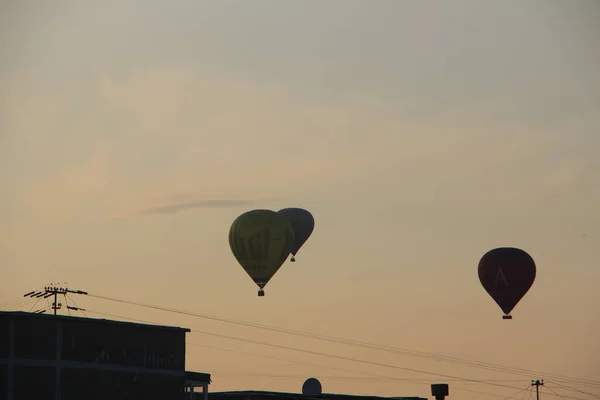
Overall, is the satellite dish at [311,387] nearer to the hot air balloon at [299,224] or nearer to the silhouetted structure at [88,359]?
the hot air balloon at [299,224]

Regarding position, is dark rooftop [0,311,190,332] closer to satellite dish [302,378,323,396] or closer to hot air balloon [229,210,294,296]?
hot air balloon [229,210,294,296]

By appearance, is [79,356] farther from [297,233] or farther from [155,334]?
[297,233]

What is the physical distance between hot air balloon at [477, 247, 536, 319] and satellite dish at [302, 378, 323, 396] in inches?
800

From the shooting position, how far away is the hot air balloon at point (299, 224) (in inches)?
5851

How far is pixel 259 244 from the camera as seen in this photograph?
136m

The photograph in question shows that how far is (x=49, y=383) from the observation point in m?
109

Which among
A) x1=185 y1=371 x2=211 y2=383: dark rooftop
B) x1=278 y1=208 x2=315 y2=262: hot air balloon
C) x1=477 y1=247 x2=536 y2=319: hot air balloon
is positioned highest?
x1=278 y1=208 x2=315 y2=262: hot air balloon

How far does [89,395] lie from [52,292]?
197ft

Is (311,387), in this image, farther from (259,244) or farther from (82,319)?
(82,319)

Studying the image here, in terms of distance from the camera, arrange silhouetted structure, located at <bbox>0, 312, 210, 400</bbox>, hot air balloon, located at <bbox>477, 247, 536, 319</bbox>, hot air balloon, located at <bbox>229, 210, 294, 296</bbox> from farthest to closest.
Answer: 1. hot air balloon, located at <bbox>477, 247, 536, 319</bbox>
2. hot air balloon, located at <bbox>229, 210, 294, 296</bbox>
3. silhouetted structure, located at <bbox>0, 312, 210, 400</bbox>

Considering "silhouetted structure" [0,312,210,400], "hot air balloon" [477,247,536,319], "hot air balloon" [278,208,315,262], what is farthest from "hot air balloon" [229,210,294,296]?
"silhouetted structure" [0,312,210,400]

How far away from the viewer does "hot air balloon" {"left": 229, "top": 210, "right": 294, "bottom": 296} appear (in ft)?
445

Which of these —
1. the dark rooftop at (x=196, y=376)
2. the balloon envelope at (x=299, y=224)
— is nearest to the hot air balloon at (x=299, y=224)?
the balloon envelope at (x=299, y=224)

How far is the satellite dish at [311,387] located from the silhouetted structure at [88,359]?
32797mm
